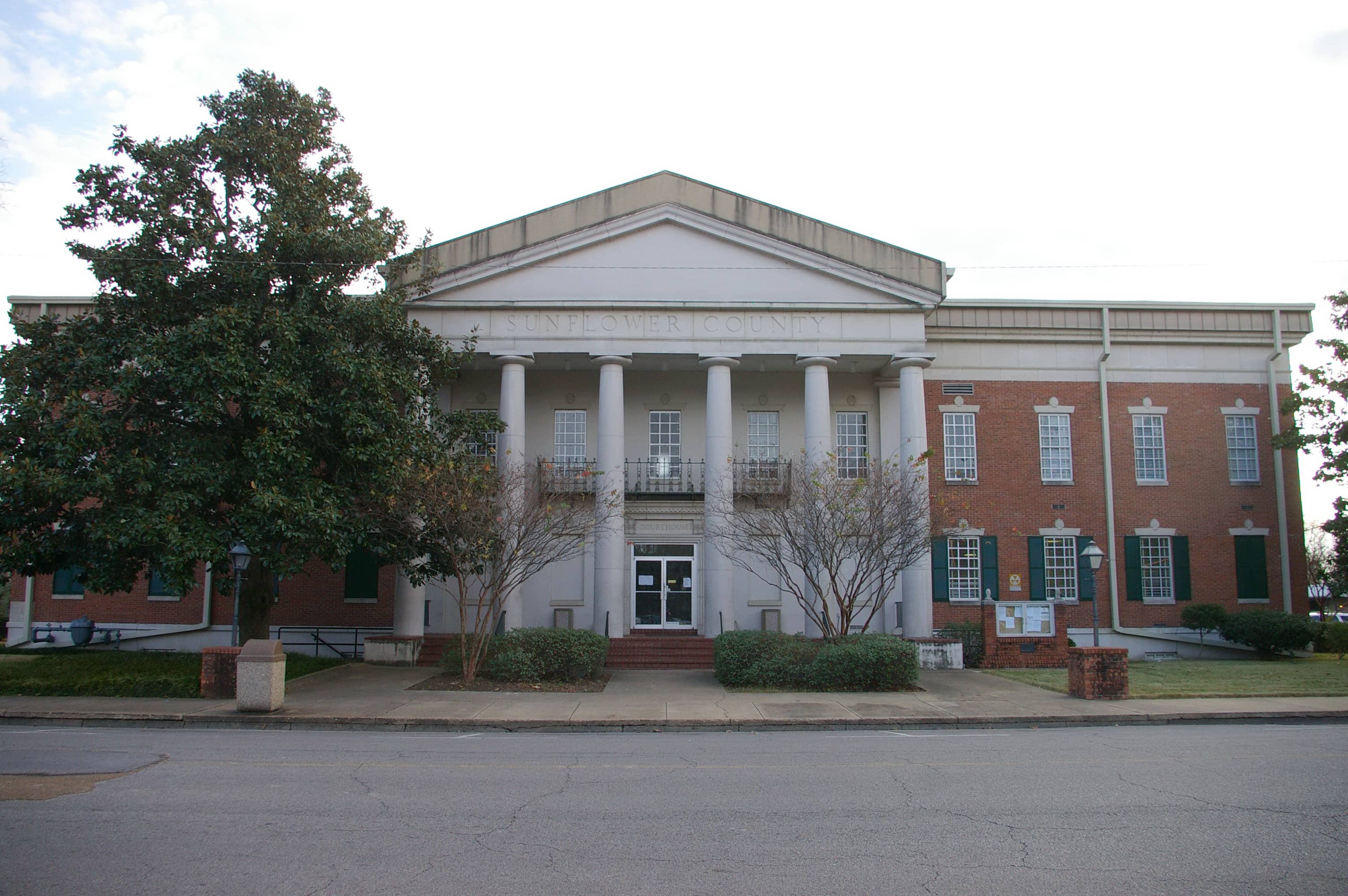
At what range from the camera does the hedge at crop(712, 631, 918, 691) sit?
18250 mm

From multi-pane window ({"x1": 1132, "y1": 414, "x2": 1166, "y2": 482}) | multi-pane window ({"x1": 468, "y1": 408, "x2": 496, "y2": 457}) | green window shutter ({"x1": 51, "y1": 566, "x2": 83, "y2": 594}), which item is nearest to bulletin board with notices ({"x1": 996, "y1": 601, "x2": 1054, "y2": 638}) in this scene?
multi-pane window ({"x1": 1132, "y1": 414, "x2": 1166, "y2": 482})

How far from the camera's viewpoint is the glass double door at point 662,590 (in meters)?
26.3

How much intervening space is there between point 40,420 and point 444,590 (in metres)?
10.9

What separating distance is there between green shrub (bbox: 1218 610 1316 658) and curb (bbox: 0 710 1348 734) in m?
11.2

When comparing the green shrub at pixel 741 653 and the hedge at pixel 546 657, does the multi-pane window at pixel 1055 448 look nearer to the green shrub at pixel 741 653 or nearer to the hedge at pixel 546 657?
the green shrub at pixel 741 653

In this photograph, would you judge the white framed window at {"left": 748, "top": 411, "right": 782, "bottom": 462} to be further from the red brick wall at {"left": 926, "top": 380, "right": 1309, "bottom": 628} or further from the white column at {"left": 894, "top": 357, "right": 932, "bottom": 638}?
the red brick wall at {"left": 926, "top": 380, "right": 1309, "bottom": 628}

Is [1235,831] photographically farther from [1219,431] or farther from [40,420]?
[1219,431]

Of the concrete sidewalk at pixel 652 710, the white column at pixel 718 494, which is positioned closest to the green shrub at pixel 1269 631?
the concrete sidewalk at pixel 652 710

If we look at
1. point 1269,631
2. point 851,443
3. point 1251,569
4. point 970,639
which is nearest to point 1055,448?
point 851,443

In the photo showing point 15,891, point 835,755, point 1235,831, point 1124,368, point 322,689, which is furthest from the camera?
point 1124,368

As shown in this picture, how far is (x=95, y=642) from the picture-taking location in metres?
25.7

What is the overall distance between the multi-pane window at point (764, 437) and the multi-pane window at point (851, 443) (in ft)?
5.86

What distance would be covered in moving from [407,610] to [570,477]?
217 inches

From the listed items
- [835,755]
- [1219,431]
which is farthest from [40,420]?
[1219,431]
